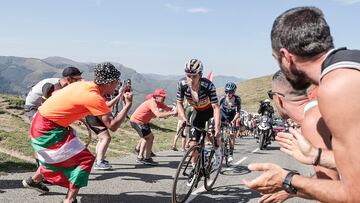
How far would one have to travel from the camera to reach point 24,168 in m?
9.05

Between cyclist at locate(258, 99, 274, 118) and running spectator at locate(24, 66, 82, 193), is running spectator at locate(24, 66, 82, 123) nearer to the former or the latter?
running spectator at locate(24, 66, 82, 193)

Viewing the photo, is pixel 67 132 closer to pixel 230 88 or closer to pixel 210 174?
pixel 210 174

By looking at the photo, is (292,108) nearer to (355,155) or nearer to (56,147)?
(355,155)

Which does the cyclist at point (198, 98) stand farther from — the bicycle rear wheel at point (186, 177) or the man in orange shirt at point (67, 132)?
A: the man in orange shirt at point (67, 132)

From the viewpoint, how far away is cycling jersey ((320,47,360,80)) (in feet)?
6.79

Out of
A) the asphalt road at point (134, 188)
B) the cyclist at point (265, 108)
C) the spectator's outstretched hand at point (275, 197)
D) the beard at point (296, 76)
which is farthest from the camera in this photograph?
the cyclist at point (265, 108)

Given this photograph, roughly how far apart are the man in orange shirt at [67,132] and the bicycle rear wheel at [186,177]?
1.52 metres

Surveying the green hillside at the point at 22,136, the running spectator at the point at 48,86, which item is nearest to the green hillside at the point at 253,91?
the green hillside at the point at 22,136

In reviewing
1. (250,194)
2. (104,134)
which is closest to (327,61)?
(250,194)

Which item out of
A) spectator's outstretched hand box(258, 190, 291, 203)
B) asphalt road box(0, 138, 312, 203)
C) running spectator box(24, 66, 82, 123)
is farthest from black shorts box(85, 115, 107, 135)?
spectator's outstretched hand box(258, 190, 291, 203)

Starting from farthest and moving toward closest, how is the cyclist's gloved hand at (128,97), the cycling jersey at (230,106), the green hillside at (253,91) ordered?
1. the green hillside at (253,91)
2. the cycling jersey at (230,106)
3. the cyclist's gloved hand at (128,97)

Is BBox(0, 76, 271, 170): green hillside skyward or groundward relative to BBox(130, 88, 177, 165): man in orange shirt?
groundward

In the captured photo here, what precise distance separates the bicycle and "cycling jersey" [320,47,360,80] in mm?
4379

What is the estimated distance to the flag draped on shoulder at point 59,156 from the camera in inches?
213
